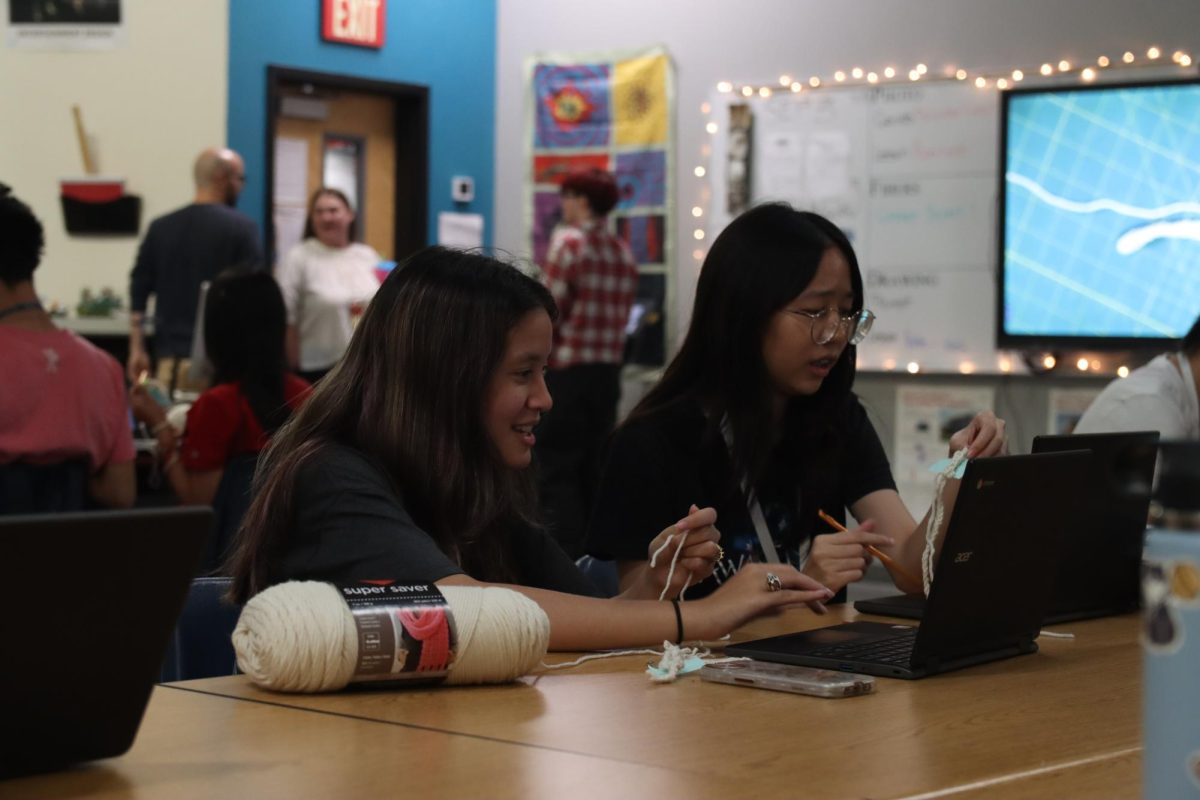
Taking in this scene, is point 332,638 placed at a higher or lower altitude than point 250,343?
lower

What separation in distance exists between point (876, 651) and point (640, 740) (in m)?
0.55

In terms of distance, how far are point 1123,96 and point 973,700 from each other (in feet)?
15.6

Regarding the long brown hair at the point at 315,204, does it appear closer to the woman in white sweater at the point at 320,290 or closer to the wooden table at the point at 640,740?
the woman in white sweater at the point at 320,290

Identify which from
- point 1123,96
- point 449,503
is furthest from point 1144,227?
point 449,503

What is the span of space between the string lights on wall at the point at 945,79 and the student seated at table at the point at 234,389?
2631mm

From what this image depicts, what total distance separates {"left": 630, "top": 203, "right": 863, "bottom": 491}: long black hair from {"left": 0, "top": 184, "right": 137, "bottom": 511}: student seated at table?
1.52 meters

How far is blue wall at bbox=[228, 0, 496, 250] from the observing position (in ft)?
23.5

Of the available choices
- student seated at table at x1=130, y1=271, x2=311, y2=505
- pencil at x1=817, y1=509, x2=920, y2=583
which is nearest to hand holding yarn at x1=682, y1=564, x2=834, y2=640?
pencil at x1=817, y1=509, x2=920, y2=583

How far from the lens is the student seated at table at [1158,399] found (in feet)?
10.1

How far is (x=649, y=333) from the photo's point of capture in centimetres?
738

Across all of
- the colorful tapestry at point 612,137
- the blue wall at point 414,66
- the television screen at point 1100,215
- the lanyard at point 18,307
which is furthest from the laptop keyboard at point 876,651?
the blue wall at point 414,66

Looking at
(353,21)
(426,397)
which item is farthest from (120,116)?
(426,397)

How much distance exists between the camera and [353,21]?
7.43 m

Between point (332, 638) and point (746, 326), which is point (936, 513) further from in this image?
point (332, 638)
